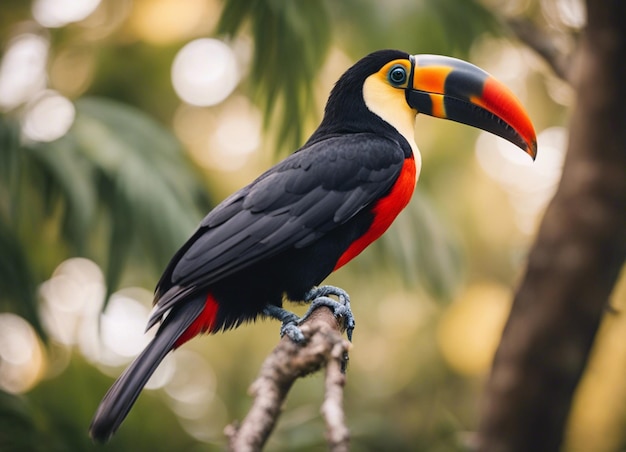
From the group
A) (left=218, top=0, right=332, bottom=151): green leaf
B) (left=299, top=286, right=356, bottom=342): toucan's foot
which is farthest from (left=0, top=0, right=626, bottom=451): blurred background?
(left=299, top=286, right=356, bottom=342): toucan's foot

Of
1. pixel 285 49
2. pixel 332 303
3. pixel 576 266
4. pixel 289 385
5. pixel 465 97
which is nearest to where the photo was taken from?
pixel 289 385

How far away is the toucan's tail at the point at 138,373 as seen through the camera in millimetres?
2189

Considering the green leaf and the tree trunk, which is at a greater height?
the green leaf

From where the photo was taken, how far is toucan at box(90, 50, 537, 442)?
9.20 ft

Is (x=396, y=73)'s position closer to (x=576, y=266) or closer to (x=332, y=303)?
(x=332, y=303)

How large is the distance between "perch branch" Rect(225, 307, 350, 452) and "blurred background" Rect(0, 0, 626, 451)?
2.52m

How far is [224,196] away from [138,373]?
3663 mm

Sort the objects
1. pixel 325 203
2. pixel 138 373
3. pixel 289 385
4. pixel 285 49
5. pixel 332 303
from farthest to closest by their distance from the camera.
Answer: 1. pixel 285 49
2. pixel 325 203
3. pixel 332 303
4. pixel 138 373
5. pixel 289 385

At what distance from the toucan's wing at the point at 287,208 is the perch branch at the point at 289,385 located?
3.03 ft

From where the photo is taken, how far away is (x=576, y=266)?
4.30 meters

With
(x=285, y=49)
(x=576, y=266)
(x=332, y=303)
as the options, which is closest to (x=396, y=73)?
(x=285, y=49)

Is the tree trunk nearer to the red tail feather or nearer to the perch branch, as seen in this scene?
the red tail feather

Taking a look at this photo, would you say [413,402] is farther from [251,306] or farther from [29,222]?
[251,306]

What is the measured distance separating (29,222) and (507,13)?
355cm
